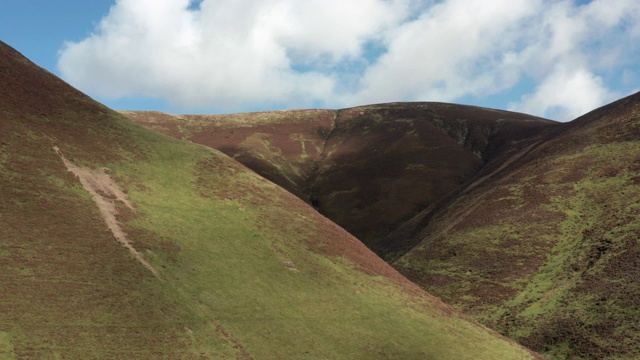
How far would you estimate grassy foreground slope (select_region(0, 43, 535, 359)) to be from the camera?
3088 centimetres

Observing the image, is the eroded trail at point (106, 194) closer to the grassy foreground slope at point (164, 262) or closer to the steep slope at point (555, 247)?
the grassy foreground slope at point (164, 262)

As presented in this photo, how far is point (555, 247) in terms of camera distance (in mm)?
73500

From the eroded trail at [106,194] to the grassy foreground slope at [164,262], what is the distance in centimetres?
16

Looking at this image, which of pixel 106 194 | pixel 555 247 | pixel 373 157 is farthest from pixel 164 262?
pixel 373 157

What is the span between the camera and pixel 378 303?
159 ft

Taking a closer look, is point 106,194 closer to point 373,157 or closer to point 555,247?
point 555,247

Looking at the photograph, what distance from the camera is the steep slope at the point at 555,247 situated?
56.0 metres

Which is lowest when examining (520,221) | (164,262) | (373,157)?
(164,262)

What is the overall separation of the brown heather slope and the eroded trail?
206ft

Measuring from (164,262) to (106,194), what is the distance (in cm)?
941

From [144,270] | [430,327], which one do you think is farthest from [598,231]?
[144,270]

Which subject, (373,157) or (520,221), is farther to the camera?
(373,157)

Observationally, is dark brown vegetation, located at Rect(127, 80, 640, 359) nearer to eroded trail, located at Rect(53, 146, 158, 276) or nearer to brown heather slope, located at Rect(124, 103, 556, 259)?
brown heather slope, located at Rect(124, 103, 556, 259)

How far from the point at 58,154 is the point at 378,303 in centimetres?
3268
